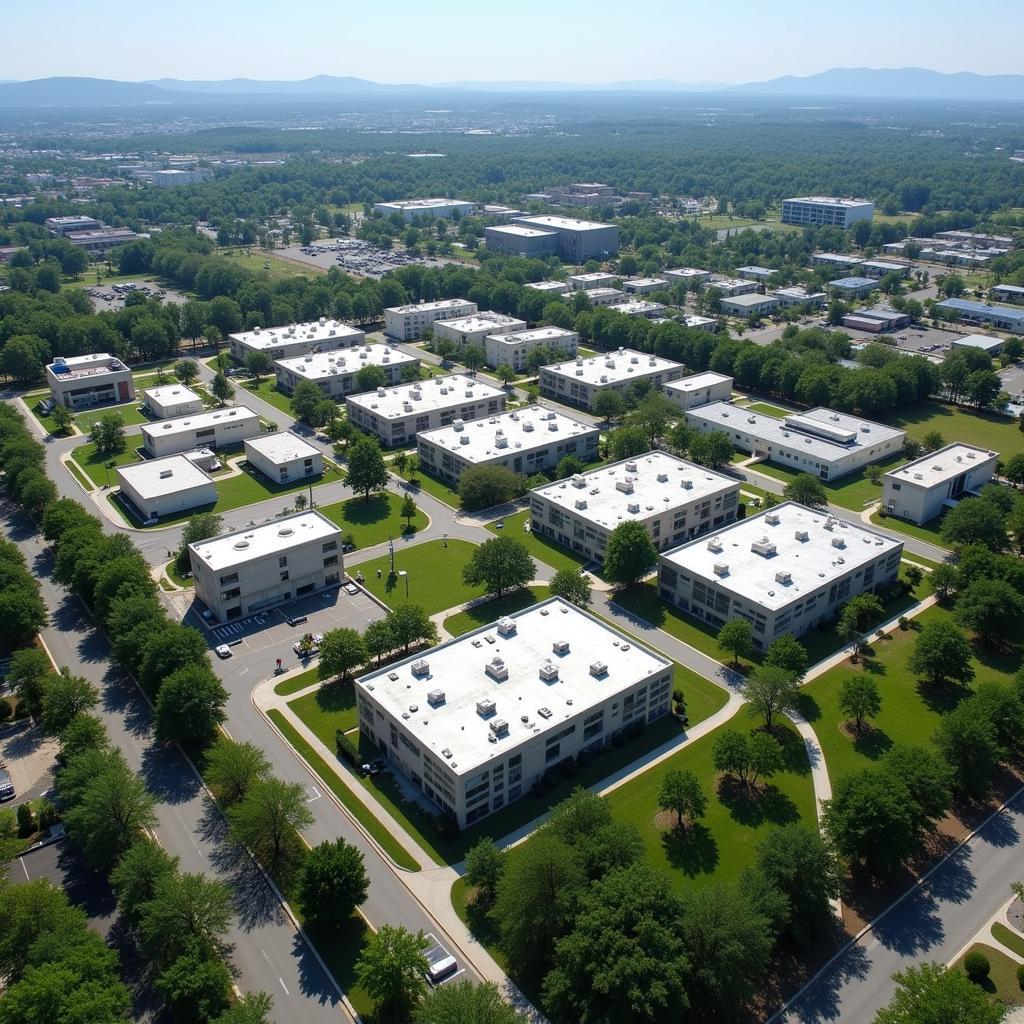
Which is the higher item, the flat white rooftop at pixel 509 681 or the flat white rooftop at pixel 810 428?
the flat white rooftop at pixel 509 681

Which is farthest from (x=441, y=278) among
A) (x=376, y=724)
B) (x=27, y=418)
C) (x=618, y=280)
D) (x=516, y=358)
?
(x=376, y=724)

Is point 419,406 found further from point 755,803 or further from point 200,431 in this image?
point 755,803

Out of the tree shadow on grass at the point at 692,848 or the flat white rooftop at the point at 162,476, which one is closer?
the tree shadow on grass at the point at 692,848

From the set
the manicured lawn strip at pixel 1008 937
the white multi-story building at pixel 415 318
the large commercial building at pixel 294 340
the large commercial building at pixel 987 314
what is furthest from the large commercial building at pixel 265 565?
the large commercial building at pixel 987 314

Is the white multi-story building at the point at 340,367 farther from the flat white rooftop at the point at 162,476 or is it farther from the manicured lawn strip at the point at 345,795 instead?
the manicured lawn strip at the point at 345,795

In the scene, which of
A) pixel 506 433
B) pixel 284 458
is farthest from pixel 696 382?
pixel 284 458
